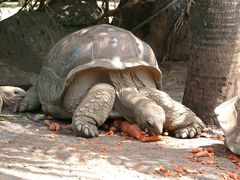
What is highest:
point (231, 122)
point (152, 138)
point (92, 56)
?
point (92, 56)

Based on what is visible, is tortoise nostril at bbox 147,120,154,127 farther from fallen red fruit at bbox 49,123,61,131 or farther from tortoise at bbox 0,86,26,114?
tortoise at bbox 0,86,26,114

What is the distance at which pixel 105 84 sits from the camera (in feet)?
17.4

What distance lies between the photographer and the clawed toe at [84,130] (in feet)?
15.7

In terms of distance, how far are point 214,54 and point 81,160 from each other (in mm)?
1872

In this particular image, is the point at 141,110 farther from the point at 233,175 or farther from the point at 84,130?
the point at 233,175

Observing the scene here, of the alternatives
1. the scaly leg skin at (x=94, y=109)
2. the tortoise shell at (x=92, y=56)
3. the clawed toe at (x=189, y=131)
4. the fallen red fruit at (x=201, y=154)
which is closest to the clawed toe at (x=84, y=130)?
the scaly leg skin at (x=94, y=109)

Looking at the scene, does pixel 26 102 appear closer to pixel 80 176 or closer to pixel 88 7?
pixel 80 176

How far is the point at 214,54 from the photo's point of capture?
5.21m

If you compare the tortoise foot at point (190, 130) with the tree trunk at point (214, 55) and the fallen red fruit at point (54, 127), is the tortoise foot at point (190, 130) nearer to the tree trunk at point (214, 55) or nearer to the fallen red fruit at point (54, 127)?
the tree trunk at point (214, 55)

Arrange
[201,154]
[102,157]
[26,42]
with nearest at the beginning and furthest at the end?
1. [102,157]
2. [201,154]
3. [26,42]

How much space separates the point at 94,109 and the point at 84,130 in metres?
0.33

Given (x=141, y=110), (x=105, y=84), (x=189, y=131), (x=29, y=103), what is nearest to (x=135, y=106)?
(x=141, y=110)

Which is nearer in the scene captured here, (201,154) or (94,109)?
(201,154)

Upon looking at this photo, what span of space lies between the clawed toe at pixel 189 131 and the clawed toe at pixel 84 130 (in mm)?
735
